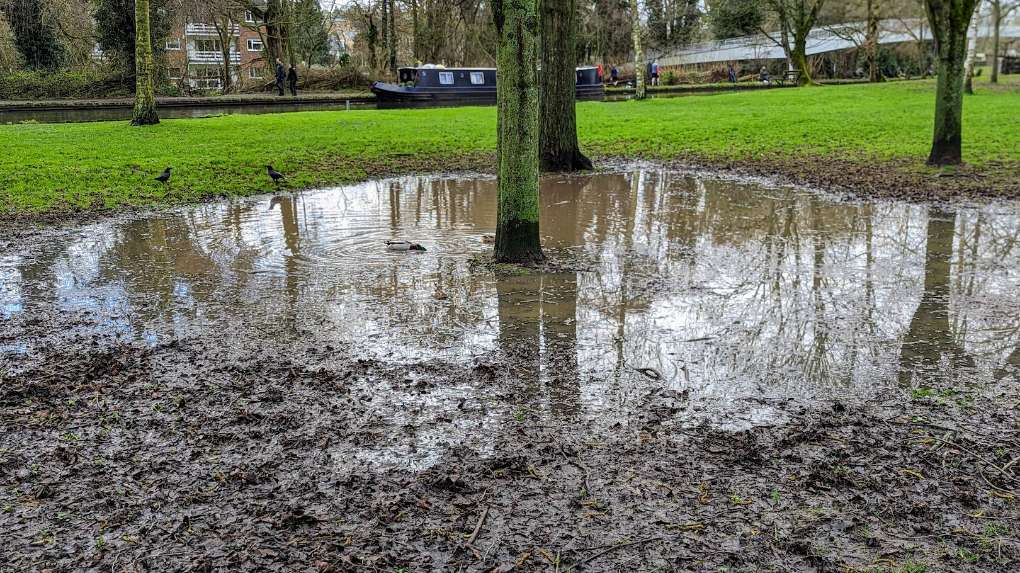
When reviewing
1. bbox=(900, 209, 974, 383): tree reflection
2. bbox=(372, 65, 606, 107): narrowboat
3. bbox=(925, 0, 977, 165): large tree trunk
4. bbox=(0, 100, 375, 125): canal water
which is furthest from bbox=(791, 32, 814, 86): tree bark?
bbox=(900, 209, 974, 383): tree reflection

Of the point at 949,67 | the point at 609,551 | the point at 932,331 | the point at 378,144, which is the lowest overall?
the point at 609,551

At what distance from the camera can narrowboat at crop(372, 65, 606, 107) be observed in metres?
31.7

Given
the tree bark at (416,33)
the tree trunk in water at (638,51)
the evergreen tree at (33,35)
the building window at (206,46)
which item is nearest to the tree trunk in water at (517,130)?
the tree trunk in water at (638,51)

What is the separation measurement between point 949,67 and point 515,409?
10.6 meters

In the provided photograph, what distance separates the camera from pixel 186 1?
110 feet

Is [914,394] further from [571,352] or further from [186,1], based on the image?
[186,1]

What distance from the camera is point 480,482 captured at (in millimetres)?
3340

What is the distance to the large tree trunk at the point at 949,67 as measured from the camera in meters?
11.2

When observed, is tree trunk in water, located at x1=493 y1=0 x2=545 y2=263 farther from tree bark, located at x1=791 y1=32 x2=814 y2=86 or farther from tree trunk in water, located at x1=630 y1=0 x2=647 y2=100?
tree bark, located at x1=791 y1=32 x2=814 y2=86

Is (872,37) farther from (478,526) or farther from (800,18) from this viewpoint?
(478,526)

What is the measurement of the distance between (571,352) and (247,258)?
4071 millimetres

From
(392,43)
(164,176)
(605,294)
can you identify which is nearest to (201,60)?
(392,43)

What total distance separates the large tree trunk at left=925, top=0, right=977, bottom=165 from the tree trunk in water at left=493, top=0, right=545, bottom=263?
7827 mm

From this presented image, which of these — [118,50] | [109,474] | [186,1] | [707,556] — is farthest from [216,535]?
[118,50]
